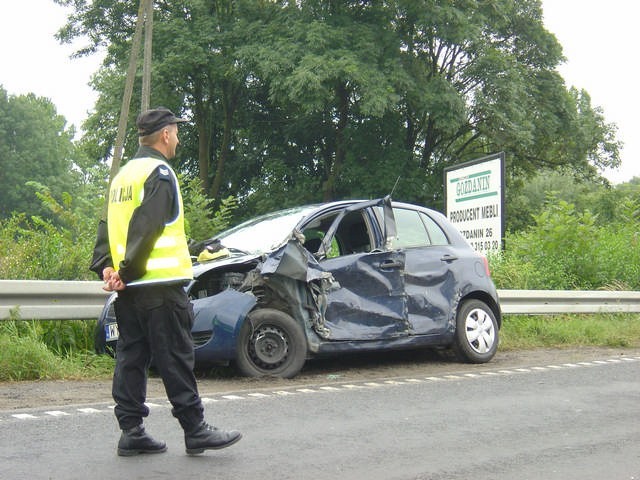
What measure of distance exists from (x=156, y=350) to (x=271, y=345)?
317 centimetres

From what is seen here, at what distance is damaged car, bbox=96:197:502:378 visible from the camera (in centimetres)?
770

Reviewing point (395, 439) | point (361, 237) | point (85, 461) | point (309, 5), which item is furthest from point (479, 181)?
point (309, 5)

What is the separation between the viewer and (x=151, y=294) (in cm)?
468

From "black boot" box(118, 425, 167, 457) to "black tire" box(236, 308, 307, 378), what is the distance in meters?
2.83

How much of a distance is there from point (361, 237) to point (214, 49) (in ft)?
78.3

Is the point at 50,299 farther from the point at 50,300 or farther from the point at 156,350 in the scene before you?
the point at 156,350

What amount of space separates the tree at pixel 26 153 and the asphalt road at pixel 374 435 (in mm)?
67819

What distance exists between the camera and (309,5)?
3127cm

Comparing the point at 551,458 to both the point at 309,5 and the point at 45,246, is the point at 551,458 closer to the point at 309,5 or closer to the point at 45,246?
the point at 45,246

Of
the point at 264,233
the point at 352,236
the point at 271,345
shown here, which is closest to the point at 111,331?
the point at 271,345

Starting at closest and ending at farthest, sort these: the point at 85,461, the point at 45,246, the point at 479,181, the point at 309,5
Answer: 1. the point at 85,461
2. the point at 45,246
3. the point at 479,181
4. the point at 309,5

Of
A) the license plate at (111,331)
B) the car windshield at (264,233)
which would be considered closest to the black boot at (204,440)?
the license plate at (111,331)

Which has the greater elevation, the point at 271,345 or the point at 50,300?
the point at 50,300

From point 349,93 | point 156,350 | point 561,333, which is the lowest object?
point 561,333
